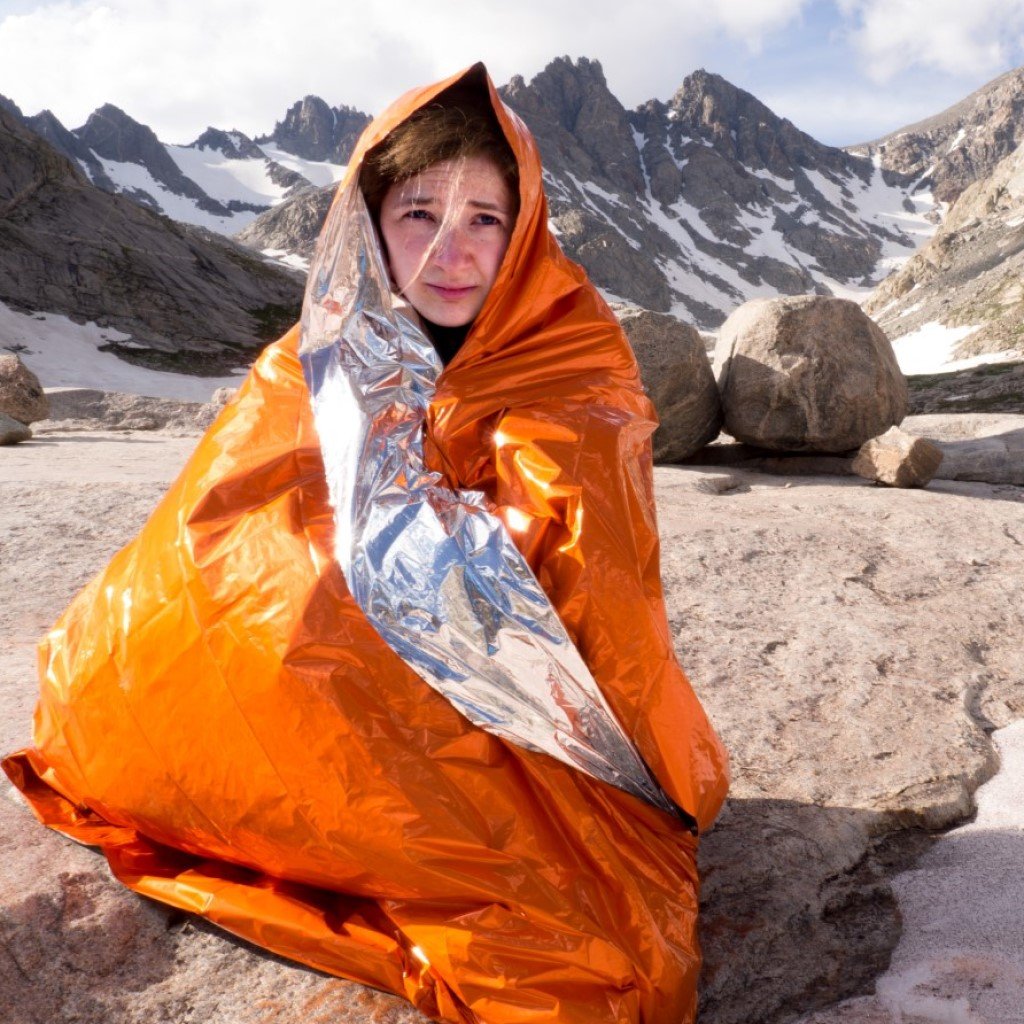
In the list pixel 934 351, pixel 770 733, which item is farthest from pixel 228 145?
pixel 770 733

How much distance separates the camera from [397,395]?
2068mm

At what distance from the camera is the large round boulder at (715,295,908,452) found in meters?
8.12

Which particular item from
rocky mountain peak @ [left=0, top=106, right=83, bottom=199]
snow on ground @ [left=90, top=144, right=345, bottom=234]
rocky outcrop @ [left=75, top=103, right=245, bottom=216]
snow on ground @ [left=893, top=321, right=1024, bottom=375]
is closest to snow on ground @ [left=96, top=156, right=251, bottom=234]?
snow on ground @ [left=90, top=144, right=345, bottom=234]

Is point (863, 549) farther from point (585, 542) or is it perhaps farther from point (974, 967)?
point (585, 542)

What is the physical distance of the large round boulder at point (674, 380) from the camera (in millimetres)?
8219

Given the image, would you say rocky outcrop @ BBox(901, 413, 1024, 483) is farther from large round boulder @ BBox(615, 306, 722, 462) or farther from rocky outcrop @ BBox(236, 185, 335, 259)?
rocky outcrop @ BBox(236, 185, 335, 259)

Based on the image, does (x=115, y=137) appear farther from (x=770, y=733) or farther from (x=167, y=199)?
(x=770, y=733)

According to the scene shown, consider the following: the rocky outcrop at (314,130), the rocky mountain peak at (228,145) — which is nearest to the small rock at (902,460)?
the rocky mountain peak at (228,145)

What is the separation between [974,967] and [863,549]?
3.47 metres

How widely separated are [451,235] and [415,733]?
109 cm

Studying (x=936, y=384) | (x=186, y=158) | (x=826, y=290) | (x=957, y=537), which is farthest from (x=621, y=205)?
(x=957, y=537)

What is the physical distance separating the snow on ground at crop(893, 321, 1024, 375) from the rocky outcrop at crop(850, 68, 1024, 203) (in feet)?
371

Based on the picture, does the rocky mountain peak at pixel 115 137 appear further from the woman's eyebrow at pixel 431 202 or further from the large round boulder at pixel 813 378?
the woman's eyebrow at pixel 431 202

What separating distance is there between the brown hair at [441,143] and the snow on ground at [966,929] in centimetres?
189
